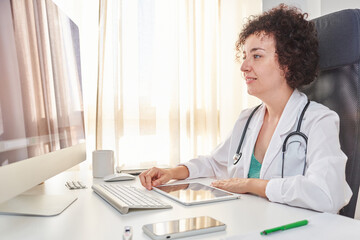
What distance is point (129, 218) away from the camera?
27.7 inches

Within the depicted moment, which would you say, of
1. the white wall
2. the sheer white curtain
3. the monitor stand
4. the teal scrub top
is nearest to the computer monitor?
the monitor stand

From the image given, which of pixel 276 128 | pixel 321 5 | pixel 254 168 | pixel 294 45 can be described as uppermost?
pixel 321 5

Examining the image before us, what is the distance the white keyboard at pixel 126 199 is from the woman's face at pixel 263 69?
0.64 m

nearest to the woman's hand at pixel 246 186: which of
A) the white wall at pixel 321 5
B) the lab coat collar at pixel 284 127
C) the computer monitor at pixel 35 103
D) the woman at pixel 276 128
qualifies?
the woman at pixel 276 128

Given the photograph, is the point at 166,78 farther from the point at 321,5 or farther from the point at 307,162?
the point at 307,162

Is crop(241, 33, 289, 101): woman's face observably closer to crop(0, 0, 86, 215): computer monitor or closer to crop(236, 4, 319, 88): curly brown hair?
crop(236, 4, 319, 88): curly brown hair

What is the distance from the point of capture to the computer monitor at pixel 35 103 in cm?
59

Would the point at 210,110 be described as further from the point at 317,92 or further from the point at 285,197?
the point at 285,197

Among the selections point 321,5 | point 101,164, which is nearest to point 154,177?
point 101,164

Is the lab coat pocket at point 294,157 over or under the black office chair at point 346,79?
under

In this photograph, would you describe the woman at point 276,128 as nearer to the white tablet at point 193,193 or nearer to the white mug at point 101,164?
the white tablet at point 193,193

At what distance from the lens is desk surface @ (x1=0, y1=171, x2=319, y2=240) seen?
2.01 feet

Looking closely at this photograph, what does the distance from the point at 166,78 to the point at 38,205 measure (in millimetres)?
1907

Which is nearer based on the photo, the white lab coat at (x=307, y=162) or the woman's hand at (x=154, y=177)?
the white lab coat at (x=307, y=162)
